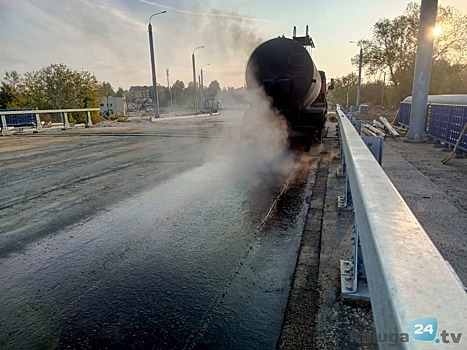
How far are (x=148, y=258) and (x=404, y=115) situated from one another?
1594cm

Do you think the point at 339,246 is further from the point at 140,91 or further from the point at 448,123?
the point at 140,91

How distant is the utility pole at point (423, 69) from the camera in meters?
10.6

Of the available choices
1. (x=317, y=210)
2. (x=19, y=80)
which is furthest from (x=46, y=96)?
(x=317, y=210)

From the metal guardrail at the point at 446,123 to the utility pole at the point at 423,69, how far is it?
30 centimetres

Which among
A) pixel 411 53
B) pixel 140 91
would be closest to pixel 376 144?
pixel 411 53

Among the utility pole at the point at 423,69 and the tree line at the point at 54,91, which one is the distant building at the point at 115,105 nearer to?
the tree line at the point at 54,91

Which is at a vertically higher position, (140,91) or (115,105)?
(140,91)

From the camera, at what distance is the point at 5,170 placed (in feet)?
24.6

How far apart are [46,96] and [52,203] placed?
3738 centimetres

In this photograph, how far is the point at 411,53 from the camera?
33875mm

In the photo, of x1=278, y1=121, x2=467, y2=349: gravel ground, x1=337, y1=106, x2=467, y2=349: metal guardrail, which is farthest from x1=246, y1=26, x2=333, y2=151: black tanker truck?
x1=337, y1=106, x2=467, y2=349: metal guardrail

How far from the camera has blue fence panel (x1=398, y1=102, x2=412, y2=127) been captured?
15056 mm

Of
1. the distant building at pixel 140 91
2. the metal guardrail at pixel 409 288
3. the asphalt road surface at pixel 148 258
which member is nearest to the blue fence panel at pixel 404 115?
the asphalt road surface at pixel 148 258

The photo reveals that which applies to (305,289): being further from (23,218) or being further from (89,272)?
(23,218)
